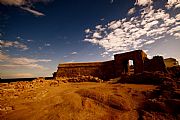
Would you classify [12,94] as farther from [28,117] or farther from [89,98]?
[89,98]

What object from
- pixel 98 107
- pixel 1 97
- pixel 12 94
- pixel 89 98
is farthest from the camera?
pixel 12 94

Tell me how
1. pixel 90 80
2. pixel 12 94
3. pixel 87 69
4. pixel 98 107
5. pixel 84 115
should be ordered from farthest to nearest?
pixel 87 69 < pixel 90 80 < pixel 12 94 < pixel 98 107 < pixel 84 115

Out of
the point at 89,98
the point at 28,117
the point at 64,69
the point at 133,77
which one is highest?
the point at 64,69

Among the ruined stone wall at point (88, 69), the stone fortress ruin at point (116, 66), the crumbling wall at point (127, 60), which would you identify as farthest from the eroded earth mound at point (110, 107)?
the ruined stone wall at point (88, 69)

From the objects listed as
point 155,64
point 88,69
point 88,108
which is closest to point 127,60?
point 155,64

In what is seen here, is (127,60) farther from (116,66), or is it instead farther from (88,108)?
(88,108)

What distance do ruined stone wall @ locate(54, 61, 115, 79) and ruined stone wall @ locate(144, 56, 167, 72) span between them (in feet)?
16.7

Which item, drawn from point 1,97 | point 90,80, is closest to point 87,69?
point 90,80

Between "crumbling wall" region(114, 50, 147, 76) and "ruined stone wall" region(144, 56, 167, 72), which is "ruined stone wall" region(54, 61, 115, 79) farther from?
"ruined stone wall" region(144, 56, 167, 72)

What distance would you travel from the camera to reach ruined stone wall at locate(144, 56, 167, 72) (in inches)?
583

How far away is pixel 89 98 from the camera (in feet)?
18.2

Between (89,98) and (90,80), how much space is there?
300 inches

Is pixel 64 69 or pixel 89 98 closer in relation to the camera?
pixel 89 98

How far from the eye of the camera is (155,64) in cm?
1559
